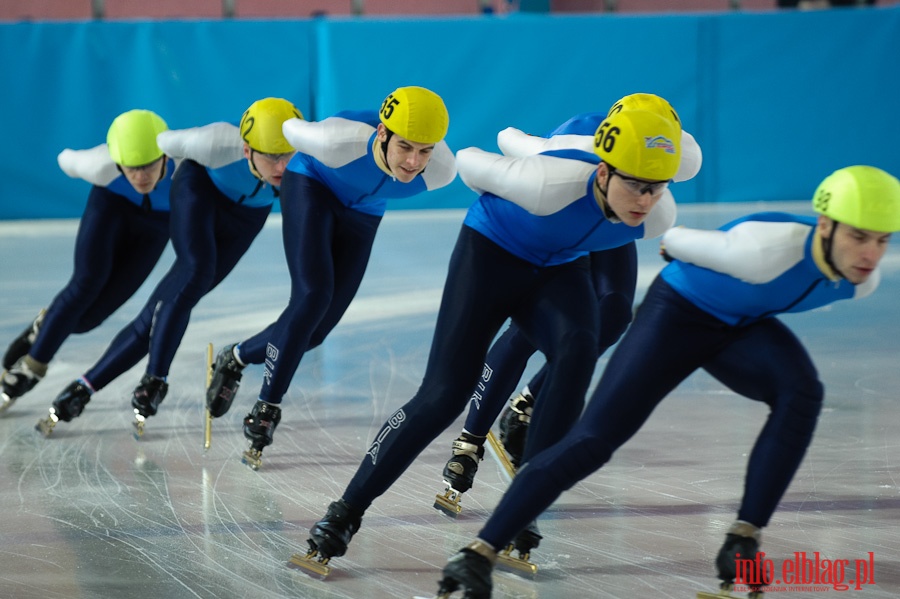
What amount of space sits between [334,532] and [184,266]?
1922 mm

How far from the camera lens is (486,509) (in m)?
3.88

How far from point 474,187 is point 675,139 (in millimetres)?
604

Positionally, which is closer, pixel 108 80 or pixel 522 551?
pixel 522 551

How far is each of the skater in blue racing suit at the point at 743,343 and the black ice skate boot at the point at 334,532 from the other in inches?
18.1

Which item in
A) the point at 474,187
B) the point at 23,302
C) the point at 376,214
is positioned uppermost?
the point at 23,302

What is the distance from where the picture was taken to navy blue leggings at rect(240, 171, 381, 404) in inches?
167

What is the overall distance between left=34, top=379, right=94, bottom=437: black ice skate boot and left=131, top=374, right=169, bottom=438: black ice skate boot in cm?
25

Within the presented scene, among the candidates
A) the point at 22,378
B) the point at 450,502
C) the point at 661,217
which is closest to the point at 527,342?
the point at 450,502

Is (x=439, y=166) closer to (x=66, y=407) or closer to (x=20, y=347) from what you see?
(x=66, y=407)

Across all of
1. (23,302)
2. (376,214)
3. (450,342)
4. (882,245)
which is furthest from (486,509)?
(23,302)

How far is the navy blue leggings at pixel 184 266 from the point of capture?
15.7 feet

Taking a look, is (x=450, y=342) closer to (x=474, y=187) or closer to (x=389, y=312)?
(x=474, y=187)

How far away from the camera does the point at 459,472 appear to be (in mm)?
3795

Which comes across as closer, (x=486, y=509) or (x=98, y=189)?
(x=486, y=509)
